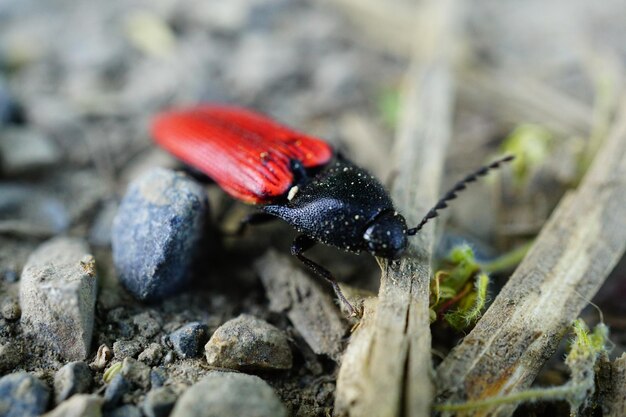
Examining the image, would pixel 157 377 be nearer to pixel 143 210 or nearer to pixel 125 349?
pixel 125 349

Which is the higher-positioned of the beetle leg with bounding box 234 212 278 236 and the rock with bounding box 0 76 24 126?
the beetle leg with bounding box 234 212 278 236

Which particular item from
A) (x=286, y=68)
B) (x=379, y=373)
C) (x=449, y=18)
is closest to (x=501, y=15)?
(x=449, y=18)

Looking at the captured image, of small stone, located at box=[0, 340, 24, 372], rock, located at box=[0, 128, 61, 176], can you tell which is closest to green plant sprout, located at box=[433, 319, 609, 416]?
small stone, located at box=[0, 340, 24, 372]

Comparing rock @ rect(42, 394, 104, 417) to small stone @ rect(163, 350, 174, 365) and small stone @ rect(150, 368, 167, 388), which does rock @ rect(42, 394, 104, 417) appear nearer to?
small stone @ rect(150, 368, 167, 388)

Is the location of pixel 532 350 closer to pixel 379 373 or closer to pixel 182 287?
pixel 379 373

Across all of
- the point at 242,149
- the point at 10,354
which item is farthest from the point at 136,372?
the point at 242,149

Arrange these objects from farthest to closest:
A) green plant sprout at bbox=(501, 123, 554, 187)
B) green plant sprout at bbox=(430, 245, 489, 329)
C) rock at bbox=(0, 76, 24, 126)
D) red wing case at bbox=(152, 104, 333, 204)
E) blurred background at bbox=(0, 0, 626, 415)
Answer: rock at bbox=(0, 76, 24, 126) → green plant sprout at bbox=(501, 123, 554, 187) → blurred background at bbox=(0, 0, 626, 415) → red wing case at bbox=(152, 104, 333, 204) → green plant sprout at bbox=(430, 245, 489, 329)
